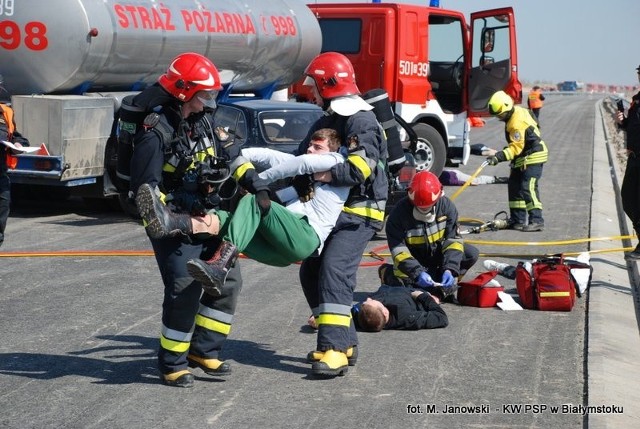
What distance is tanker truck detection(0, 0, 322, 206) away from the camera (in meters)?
12.3

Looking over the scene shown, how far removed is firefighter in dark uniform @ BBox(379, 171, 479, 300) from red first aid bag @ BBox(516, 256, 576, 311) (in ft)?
1.72

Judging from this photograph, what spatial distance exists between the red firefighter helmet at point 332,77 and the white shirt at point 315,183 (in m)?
0.38

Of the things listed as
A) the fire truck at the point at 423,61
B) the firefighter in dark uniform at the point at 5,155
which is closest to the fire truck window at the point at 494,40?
the fire truck at the point at 423,61

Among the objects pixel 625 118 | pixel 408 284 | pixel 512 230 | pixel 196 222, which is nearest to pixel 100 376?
pixel 196 222

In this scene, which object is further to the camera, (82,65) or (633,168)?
(82,65)

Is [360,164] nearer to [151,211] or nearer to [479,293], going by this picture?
[151,211]

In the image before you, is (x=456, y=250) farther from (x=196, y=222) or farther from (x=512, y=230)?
Answer: (x=512, y=230)

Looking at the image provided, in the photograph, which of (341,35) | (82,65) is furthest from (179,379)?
(341,35)

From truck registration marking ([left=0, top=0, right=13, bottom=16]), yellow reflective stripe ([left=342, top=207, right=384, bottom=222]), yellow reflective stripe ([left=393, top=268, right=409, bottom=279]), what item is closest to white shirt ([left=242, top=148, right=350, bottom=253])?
yellow reflective stripe ([left=342, top=207, right=384, bottom=222])

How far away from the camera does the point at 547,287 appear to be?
8.51 meters

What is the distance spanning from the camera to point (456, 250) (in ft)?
27.8

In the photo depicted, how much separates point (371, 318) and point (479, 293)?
54.8 inches

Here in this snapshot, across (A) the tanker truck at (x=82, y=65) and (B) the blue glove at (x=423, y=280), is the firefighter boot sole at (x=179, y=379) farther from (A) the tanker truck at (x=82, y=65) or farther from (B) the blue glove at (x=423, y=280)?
(A) the tanker truck at (x=82, y=65)

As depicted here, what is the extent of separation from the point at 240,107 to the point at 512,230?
11.8 feet
